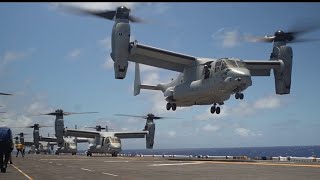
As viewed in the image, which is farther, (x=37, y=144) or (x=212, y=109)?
(x=37, y=144)

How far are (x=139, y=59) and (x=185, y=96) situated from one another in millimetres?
6789

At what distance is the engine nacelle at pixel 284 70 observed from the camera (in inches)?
1823

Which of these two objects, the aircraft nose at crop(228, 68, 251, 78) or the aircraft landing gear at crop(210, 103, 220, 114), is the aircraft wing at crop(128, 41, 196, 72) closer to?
the aircraft landing gear at crop(210, 103, 220, 114)

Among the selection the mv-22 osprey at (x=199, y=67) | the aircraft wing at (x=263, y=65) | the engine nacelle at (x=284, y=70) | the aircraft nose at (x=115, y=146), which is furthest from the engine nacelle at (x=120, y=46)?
the aircraft nose at (x=115, y=146)

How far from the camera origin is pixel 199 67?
148 feet

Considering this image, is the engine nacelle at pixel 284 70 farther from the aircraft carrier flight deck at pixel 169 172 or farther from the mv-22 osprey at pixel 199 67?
the aircraft carrier flight deck at pixel 169 172

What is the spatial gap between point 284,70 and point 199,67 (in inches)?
396

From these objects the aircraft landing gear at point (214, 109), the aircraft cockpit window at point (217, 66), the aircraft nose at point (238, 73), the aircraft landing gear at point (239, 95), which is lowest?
the aircraft landing gear at point (214, 109)

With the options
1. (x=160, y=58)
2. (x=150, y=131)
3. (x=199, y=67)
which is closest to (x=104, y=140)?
(x=150, y=131)

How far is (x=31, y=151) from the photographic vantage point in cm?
12588

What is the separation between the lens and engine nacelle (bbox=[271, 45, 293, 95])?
4631 cm

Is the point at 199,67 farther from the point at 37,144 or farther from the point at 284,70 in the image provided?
the point at 37,144

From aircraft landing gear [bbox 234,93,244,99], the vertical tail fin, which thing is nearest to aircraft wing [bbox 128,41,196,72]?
aircraft landing gear [bbox 234,93,244,99]

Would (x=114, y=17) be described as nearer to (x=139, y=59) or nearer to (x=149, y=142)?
(x=139, y=59)
